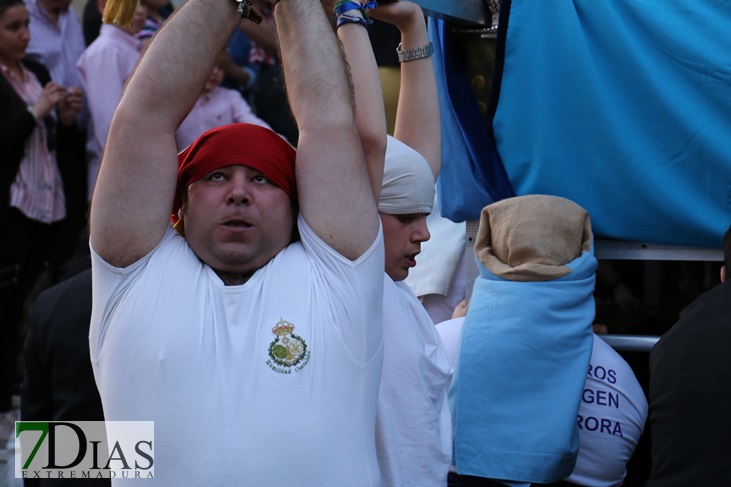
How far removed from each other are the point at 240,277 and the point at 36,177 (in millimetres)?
3581

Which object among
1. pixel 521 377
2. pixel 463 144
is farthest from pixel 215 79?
pixel 521 377

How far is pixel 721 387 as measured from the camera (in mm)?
2639

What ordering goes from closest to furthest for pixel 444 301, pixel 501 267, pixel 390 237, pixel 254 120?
pixel 390 237 < pixel 501 267 < pixel 444 301 < pixel 254 120

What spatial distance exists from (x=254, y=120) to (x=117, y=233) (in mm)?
4083

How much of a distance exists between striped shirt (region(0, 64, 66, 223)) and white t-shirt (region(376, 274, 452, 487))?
335 centimetres

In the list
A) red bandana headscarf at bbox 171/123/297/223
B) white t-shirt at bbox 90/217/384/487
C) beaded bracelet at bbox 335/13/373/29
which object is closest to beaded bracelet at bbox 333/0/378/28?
beaded bracelet at bbox 335/13/373/29

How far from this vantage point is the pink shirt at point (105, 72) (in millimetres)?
5973

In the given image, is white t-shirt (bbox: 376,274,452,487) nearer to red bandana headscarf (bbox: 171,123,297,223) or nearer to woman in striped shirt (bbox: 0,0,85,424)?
red bandana headscarf (bbox: 171,123,297,223)

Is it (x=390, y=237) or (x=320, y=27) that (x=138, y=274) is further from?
(x=390, y=237)

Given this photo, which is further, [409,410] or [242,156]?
[409,410]

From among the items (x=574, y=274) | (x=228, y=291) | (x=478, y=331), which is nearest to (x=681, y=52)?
(x=574, y=274)

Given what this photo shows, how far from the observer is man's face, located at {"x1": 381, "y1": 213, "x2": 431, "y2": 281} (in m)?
3.13

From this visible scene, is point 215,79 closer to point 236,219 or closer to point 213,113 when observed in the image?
point 213,113

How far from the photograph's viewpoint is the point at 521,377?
10.7 feet
